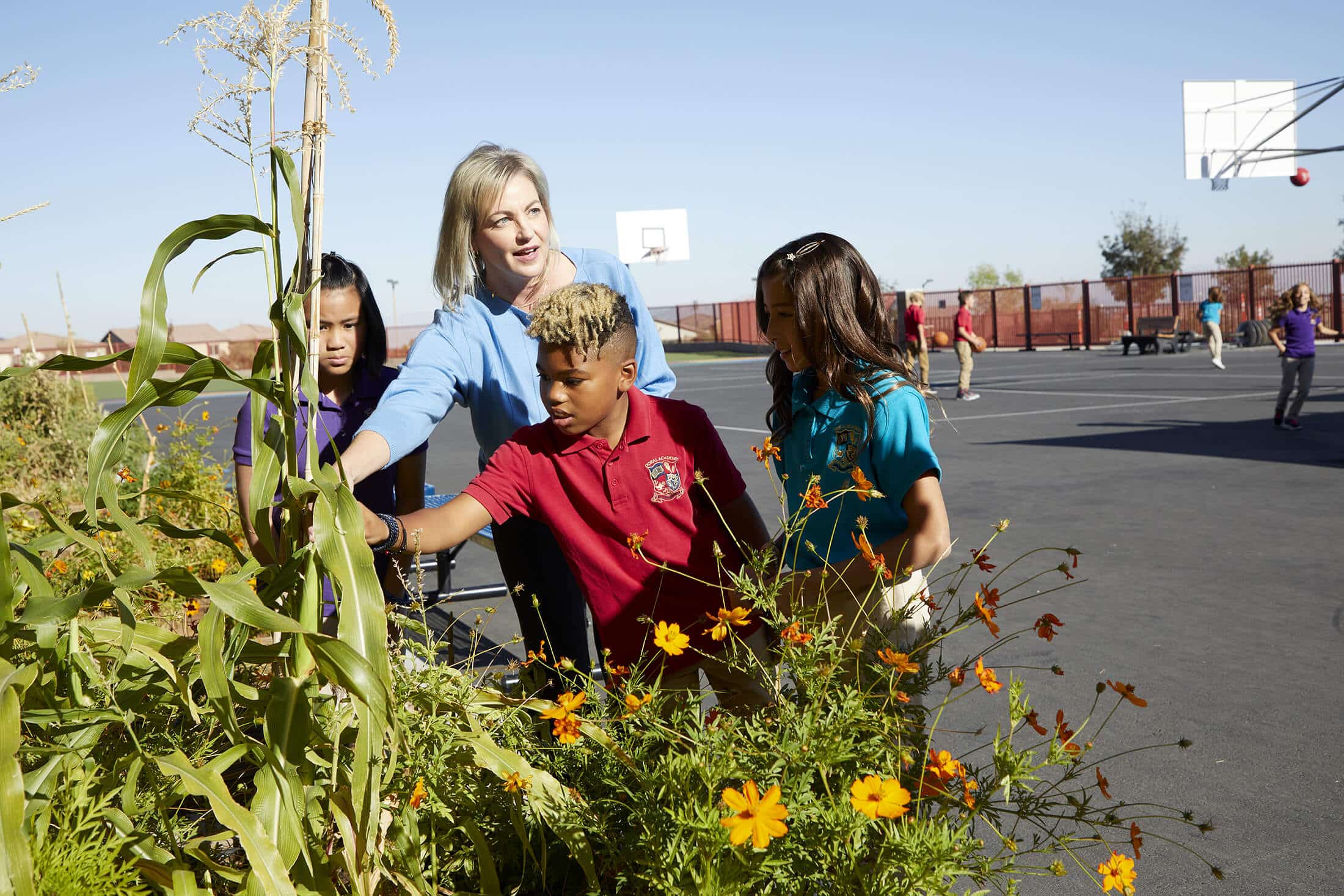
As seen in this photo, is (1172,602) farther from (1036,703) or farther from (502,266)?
(502,266)

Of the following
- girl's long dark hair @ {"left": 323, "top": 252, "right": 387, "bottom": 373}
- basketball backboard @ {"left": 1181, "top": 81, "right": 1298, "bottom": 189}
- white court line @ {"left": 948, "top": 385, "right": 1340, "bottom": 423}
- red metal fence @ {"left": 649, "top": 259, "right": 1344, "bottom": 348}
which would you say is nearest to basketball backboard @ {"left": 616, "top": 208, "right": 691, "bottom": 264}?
red metal fence @ {"left": 649, "top": 259, "right": 1344, "bottom": 348}

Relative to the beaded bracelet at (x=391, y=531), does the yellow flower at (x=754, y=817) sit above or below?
below

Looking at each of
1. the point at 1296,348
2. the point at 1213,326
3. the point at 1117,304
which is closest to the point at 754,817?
the point at 1296,348

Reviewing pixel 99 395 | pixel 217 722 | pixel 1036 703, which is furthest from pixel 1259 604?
pixel 99 395

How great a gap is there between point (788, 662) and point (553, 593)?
1.66 metres

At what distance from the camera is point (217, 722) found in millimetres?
1808

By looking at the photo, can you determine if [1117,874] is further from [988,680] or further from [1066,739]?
[988,680]

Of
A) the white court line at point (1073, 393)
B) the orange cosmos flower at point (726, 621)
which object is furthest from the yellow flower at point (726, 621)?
the white court line at point (1073, 393)

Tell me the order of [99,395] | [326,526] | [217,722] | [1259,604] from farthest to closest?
[99,395], [1259,604], [217,722], [326,526]

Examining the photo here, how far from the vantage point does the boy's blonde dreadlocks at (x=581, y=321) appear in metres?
2.40

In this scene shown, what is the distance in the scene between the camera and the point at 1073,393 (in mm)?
18250

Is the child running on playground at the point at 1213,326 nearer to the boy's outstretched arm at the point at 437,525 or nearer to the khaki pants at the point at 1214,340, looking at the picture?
the khaki pants at the point at 1214,340

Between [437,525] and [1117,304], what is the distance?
40428mm

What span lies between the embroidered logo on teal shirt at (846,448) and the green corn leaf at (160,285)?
58.4 inches
